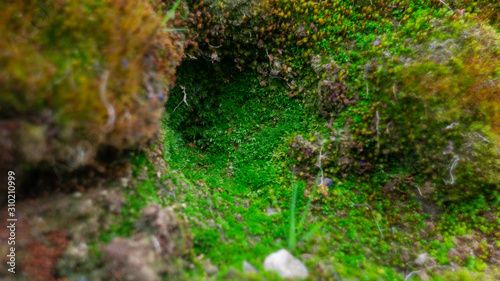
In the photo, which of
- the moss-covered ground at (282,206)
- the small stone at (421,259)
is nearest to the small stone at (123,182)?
the moss-covered ground at (282,206)

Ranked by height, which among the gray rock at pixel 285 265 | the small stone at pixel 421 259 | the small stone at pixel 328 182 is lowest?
the small stone at pixel 421 259

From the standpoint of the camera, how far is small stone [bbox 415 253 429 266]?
134 inches

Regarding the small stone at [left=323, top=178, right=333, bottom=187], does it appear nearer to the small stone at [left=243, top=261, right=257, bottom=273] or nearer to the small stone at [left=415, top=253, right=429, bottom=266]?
the small stone at [left=415, top=253, right=429, bottom=266]

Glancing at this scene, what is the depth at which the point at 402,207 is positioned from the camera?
3898 millimetres

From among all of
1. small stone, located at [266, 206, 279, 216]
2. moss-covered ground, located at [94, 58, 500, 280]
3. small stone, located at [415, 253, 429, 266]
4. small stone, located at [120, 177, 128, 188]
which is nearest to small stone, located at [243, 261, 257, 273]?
moss-covered ground, located at [94, 58, 500, 280]

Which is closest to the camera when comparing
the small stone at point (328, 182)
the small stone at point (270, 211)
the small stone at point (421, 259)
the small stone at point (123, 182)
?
the small stone at point (123, 182)

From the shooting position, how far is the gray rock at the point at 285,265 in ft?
9.01

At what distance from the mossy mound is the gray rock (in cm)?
193

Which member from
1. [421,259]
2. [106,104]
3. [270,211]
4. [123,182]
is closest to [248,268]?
[270,211]

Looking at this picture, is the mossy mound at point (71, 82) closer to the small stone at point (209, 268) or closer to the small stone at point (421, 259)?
the small stone at point (209, 268)

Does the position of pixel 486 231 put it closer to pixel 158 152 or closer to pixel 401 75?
pixel 401 75

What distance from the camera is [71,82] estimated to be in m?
2.33

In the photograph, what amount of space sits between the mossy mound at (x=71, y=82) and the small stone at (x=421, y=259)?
12.3ft

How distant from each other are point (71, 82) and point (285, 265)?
9.07 feet
